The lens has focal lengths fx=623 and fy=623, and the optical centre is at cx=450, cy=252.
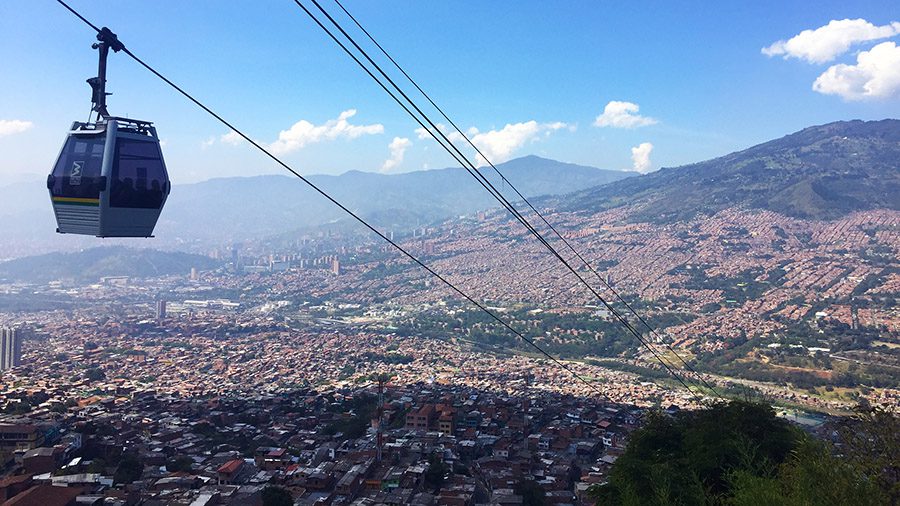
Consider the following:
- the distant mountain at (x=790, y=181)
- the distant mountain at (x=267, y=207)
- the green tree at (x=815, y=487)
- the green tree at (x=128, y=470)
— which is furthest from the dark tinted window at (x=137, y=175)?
the distant mountain at (x=267, y=207)

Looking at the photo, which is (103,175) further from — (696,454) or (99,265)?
(99,265)

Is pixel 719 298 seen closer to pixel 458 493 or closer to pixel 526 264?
pixel 526 264

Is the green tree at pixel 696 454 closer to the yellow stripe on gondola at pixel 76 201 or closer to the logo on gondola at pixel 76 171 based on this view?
the yellow stripe on gondola at pixel 76 201

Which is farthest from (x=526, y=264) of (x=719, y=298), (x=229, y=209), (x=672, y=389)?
(x=229, y=209)

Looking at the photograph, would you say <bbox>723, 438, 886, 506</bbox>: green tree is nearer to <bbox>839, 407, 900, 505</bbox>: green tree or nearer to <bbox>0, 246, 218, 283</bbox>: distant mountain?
<bbox>839, 407, 900, 505</bbox>: green tree

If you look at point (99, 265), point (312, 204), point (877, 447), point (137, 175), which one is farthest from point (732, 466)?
point (312, 204)

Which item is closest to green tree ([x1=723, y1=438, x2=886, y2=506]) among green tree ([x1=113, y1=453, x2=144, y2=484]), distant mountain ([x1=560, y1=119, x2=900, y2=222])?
green tree ([x1=113, y1=453, x2=144, y2=484])
